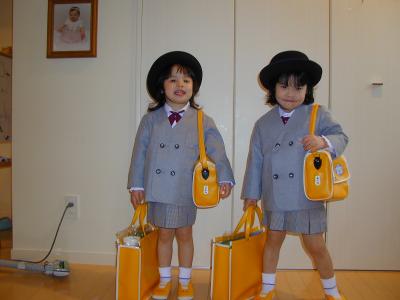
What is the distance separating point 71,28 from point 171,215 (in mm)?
Answer: 1484

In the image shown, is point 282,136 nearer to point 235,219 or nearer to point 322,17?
point 235,219

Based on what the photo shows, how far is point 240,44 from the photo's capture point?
7.07 feet

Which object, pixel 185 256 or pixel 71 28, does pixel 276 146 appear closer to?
pixel 185 256

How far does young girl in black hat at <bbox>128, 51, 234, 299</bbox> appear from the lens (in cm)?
171

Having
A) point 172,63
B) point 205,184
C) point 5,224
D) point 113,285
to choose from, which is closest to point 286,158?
point 205,184

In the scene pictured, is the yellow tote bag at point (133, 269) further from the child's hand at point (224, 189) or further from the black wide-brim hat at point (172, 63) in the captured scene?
the black wide-brim hat at point (172, 63)

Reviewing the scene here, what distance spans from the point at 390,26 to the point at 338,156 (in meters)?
1.14

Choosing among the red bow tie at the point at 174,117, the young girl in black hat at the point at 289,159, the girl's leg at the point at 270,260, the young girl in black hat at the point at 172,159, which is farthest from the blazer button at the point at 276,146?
the red bow tie at the point at 174,117

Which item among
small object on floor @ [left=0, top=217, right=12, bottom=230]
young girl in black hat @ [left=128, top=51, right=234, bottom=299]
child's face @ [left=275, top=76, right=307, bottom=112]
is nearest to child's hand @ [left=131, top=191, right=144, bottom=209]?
young girl in black hat @ [left=128, top=51, right=234, bottom=299]

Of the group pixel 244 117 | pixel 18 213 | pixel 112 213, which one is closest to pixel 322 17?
pixel 244 117

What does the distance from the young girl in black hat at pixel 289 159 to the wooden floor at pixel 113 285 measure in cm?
27

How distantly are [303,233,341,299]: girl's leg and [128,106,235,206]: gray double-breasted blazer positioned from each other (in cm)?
50

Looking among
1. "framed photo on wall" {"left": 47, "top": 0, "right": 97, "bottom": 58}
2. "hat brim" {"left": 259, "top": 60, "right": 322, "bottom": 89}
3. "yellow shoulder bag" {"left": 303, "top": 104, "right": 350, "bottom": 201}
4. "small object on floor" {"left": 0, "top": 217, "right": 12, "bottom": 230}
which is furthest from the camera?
"small object on floor" {"left": 0, "top": 217, "right": 12, "bottom": 230}

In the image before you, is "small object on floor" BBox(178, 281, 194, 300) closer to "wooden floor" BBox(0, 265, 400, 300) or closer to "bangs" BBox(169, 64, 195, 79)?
"wooden floor" BBox(0, 265, 400, 300)
